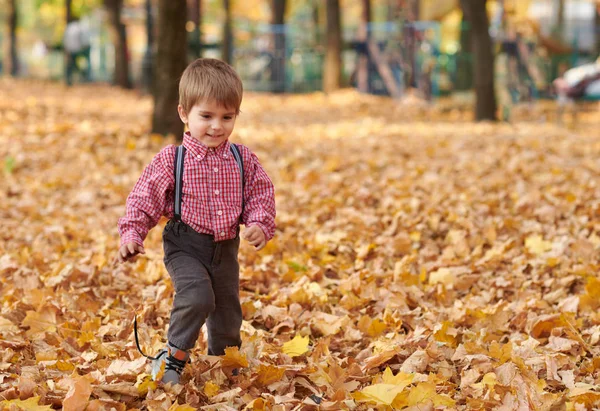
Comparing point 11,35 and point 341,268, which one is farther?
point 11,35

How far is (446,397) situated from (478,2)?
11778mm

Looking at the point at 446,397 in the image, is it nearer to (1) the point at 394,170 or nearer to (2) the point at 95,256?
(2) the point at 95,256

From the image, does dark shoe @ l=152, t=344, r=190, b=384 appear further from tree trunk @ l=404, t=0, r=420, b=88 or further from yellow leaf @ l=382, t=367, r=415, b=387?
tree trunk @ l=404, t=0, r=420, b=88

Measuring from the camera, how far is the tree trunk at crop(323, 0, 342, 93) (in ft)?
68.6

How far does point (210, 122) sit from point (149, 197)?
15.0 inches

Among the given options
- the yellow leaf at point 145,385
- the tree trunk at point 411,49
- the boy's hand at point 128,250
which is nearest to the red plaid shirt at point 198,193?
the boy's hand at point 128,250

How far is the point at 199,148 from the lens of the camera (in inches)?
129

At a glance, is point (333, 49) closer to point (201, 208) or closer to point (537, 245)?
point (537, 245)

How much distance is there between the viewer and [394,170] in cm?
885

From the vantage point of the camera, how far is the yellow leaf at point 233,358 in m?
3.36

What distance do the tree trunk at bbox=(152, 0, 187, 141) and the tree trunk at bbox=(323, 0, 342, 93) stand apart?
10931 mm

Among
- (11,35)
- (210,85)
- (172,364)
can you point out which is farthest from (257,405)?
(11,35)

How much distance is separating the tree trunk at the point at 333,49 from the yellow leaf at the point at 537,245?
15968 millimetres

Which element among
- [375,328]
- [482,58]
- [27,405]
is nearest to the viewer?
[27,405]
